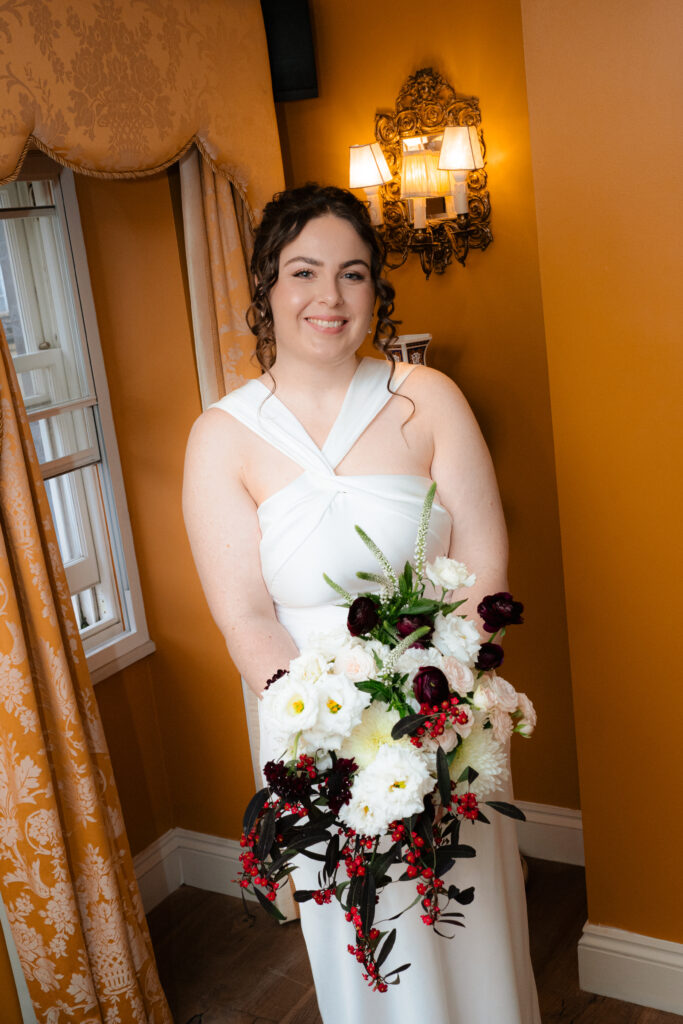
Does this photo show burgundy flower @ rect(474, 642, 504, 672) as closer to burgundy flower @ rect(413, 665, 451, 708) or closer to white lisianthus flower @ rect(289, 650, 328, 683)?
burgundy flower @ rect(413, 665, 451, 708)

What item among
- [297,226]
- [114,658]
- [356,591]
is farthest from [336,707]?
[114,658]

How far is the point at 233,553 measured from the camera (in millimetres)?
2057

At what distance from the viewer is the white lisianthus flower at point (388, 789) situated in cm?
150

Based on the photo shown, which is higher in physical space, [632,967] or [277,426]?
[277,426]

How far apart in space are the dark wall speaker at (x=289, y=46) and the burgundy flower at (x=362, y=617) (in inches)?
79.1

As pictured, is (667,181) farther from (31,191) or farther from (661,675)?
(31,191)

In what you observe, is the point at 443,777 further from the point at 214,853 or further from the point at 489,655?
the point at 214,853

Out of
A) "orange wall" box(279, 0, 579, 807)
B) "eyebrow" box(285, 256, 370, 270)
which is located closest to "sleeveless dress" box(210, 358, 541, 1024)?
"eyebrow" box(285, 256, 370, 270)

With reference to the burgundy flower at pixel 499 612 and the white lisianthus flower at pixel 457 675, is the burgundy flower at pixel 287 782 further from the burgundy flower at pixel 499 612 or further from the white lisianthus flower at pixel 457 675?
the burgundy flower at pixel 499 612

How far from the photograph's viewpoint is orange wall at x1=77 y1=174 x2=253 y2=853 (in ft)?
10.1

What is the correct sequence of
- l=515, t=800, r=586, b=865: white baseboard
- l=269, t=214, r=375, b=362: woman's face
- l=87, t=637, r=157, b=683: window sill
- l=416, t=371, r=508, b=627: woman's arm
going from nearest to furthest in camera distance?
l=269, t=214, r=375, b=362: woman's face, l=416, t=371, r=508, b=627: woman's arm, l=87, t=637, r=157, b=683: window sill, l=515, t=800, r=586, b=865: white baseboard

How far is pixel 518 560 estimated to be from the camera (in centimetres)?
318

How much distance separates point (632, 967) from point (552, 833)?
2.32 ft

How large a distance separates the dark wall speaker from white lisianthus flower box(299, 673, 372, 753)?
2.14 metres
